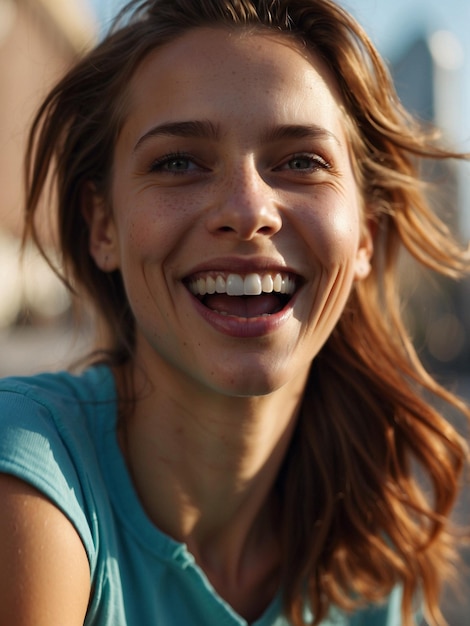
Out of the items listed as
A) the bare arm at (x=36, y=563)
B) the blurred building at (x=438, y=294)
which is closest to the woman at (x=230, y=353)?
the bare arm at (x=36, y=563)

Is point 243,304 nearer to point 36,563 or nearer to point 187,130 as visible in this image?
point 187,130

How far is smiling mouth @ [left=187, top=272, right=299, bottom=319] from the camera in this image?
2137mm

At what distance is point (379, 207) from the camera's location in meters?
2.79

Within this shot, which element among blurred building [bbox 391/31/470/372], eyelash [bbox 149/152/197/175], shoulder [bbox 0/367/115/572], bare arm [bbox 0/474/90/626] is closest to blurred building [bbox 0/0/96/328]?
blurred building [bbox 391/31/470/372]

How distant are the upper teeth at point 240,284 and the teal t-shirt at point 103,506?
0.47 metres

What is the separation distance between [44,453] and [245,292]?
0.61 metres

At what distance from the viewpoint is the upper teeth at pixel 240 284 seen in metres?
2.13

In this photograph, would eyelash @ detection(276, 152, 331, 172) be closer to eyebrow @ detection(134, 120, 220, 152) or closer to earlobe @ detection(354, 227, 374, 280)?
eyebrow @ detection(134, 120, 220, 152)

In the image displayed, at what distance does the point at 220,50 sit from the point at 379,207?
31.6 inches

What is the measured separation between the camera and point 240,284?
84.0 inches

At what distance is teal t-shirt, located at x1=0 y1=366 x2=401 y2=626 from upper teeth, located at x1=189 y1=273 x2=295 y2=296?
469 millimetres

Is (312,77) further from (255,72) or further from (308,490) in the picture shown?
(308,490)

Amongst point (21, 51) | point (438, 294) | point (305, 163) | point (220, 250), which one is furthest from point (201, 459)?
point (21, 51)

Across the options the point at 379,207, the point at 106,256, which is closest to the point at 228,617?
the point at 106,256
